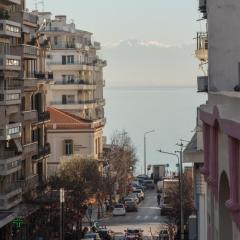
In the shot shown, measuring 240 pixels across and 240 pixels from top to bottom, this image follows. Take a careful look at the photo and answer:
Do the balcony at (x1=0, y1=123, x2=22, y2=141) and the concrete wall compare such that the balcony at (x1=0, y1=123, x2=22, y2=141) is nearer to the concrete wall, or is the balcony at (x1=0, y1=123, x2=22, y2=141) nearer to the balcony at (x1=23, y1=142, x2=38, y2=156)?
the balcony at (x1=23, y1=142, x2=38, y2=156)

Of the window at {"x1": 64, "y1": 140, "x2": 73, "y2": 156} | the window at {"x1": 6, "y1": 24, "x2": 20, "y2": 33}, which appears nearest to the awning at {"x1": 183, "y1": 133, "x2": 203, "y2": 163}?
the window at {"x1": 6, "y1": 24, "x2": 20, "y2": 33}

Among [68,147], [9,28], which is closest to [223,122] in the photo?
[9,28]

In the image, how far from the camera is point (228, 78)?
2700cm

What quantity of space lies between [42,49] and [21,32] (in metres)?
9.92

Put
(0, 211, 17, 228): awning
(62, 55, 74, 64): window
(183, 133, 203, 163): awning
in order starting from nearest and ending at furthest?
1. (183, 133, 203, 163): awning
2. (0, 211, 17, 228): awning
3. (62, 55, 74, 64): window

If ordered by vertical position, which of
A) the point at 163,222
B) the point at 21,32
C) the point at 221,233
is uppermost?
the point at 21,32

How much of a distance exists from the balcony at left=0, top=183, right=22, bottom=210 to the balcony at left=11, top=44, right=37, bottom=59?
8046 millimetres

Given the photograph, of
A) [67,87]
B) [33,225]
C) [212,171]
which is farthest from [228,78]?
[67,87]

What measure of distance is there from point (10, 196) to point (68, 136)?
3816cm

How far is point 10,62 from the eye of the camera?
49219 mm

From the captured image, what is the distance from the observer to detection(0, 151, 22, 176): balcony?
1884 inches

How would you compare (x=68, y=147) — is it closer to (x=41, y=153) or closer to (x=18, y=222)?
(x=41, y=153)

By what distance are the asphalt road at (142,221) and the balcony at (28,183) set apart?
939cm

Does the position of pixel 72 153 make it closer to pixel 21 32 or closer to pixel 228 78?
pixel 21 32
